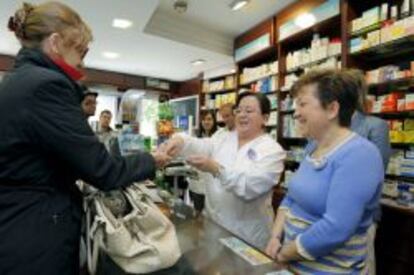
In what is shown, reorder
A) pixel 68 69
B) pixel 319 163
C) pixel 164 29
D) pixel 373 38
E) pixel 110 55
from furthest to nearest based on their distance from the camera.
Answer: pixel 110 55 < pixel 164 29 < pixel 373 38 < pixel 319 163 < pixel 68 69

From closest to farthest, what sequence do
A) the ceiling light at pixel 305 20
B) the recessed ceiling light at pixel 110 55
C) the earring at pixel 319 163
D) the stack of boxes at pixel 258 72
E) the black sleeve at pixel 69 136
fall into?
the black sleeve at pixel 69 136 → the earring at pixel 319 163 → the ceiling light at pixel 305 20 → the stack of boxes at pixel 258 72 → the recessed ceiling light at pixel 110 55

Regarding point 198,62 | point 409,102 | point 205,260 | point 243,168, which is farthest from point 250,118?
point 198,62

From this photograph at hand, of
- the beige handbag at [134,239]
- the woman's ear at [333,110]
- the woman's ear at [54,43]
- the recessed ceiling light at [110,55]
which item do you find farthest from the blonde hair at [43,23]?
the recessed ceiling light at [110,55]

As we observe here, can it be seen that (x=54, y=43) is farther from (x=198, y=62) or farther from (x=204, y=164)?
(x=198, y=62)

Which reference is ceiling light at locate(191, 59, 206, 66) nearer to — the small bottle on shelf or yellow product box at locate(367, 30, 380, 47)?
yellow product box at locate(367, 30, 380, 47)

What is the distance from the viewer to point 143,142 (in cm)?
221

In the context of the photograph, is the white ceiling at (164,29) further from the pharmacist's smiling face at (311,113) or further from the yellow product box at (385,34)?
the pharmacist's smiling face at (311,113)

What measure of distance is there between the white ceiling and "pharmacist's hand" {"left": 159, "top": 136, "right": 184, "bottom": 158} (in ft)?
7.43

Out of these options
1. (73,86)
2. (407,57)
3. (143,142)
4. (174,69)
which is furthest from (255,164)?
(174,69)

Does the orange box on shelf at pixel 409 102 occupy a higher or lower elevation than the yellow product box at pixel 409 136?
higher

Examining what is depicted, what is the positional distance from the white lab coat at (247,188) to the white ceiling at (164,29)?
2383 mm

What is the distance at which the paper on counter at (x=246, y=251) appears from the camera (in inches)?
44.2

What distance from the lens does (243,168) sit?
1.79 meters

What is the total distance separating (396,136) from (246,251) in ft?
7.30
